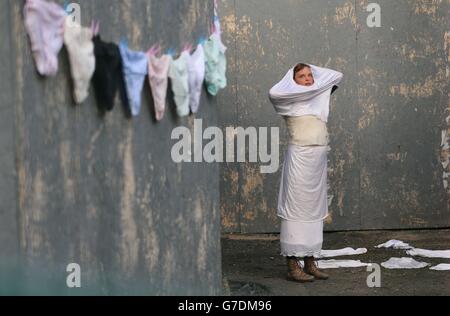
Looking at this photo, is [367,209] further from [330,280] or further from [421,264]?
[330,280]

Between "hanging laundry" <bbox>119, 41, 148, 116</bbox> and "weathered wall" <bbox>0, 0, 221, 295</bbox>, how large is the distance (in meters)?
0.06

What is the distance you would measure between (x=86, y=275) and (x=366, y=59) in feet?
14.3

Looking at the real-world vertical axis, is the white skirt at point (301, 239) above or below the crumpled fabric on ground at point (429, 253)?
above

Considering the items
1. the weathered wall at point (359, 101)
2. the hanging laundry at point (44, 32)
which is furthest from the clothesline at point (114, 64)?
the weathered wall at point (359, 101)

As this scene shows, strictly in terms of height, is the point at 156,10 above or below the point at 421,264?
above

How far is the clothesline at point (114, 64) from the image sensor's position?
3783 mm

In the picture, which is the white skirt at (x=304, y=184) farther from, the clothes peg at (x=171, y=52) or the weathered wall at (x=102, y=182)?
the clothes peg at (x=171, y=52)

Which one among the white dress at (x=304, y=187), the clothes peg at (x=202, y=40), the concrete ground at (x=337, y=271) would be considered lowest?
the concrete ground at (x=337, y=271)

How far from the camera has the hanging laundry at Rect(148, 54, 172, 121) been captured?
13.8ft

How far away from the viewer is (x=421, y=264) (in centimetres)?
648

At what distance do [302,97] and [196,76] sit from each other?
1582 millimetres

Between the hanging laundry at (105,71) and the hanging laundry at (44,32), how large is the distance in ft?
0.73
